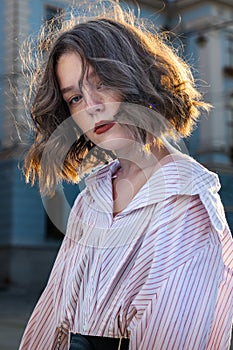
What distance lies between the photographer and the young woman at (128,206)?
1.20 metres

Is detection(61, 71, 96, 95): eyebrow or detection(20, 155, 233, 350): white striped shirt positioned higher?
detection(61, 71, 96, 95): eyebrow

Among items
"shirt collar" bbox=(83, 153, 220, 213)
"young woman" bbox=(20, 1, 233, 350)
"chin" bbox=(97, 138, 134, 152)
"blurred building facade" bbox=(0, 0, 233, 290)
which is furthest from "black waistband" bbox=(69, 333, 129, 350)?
"blurred building facade" bbox=(0, 0, 233, 290)

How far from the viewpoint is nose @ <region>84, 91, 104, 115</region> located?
1.32 m

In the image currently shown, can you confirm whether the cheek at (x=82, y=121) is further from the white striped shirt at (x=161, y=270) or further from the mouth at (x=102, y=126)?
the white striped shirt at (x=161, y=270)

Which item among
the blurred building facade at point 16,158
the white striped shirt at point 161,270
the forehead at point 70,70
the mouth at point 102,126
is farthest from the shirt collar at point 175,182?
the blurred building facade at point 16,158

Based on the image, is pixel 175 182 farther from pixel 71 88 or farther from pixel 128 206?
pixel 71 88

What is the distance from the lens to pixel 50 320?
4.89 ft

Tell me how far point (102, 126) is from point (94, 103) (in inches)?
1.8

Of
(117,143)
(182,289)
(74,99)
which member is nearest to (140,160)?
(117,143)

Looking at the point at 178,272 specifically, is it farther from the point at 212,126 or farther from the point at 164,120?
the point at 212,126

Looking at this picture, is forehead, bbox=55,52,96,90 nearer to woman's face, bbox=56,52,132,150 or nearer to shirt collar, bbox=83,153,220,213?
woman's face, bbox=56,52,132,150

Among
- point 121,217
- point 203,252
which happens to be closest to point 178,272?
point 203,252

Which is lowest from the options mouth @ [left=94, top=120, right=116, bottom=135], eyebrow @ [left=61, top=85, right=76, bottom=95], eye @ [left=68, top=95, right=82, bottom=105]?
mouth @ [left=94, top=120, right=116, bottom=135]

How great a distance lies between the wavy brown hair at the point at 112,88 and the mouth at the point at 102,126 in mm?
25
